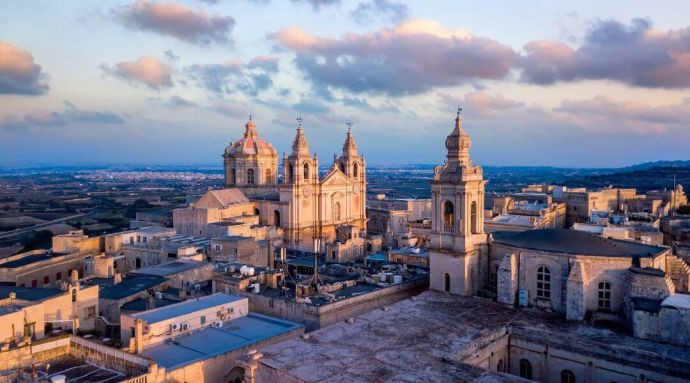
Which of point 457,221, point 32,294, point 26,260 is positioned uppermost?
point 457,221

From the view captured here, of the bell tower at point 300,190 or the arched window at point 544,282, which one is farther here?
the bell tower at point 300,190

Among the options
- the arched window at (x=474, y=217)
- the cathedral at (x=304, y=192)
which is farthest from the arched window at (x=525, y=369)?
the cathedral at (x=304, y=192)

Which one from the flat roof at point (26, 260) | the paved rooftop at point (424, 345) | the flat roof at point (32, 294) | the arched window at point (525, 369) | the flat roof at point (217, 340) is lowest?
the arched window at point (525, 369)

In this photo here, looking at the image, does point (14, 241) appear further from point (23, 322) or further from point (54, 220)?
point (23, 322)

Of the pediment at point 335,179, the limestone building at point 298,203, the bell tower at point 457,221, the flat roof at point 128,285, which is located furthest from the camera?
the pediment at point 335,179

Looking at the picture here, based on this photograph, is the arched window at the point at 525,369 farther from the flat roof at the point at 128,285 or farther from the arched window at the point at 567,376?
the flat roof at the point at 128,285

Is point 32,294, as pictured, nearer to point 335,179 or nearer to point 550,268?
point 550,268

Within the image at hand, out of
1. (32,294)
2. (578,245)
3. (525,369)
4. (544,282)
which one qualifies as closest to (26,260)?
(32,294)
